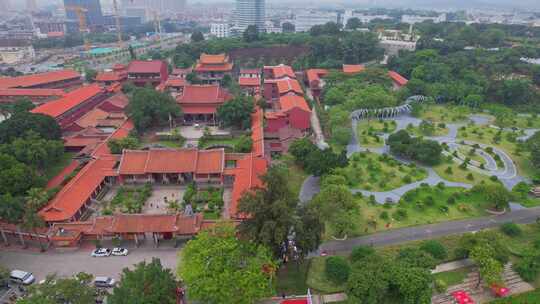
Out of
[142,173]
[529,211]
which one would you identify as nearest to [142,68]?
[142,173]

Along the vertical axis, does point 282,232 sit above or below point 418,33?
below

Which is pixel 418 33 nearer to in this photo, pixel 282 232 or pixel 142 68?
pixel 142 68

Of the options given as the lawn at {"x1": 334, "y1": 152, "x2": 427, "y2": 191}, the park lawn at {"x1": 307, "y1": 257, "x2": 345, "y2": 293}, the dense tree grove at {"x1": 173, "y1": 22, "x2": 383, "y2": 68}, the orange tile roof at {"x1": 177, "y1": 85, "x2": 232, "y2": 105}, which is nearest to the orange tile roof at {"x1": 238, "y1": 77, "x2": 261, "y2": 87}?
the orange tile roof at {"x1": 177, "y1": 85, "x2": 232, "y2": 105}

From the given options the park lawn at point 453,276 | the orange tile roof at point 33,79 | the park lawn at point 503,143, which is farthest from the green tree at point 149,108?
the park lawn at point 503,143

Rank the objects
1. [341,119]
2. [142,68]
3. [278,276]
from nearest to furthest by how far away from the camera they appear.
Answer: [278,276], [341,119], [142,68]

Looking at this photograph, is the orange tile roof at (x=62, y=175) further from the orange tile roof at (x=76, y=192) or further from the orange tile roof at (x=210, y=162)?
the orange tile roof at (x=210, y=162)

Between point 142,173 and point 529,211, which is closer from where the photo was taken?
point 529,211
